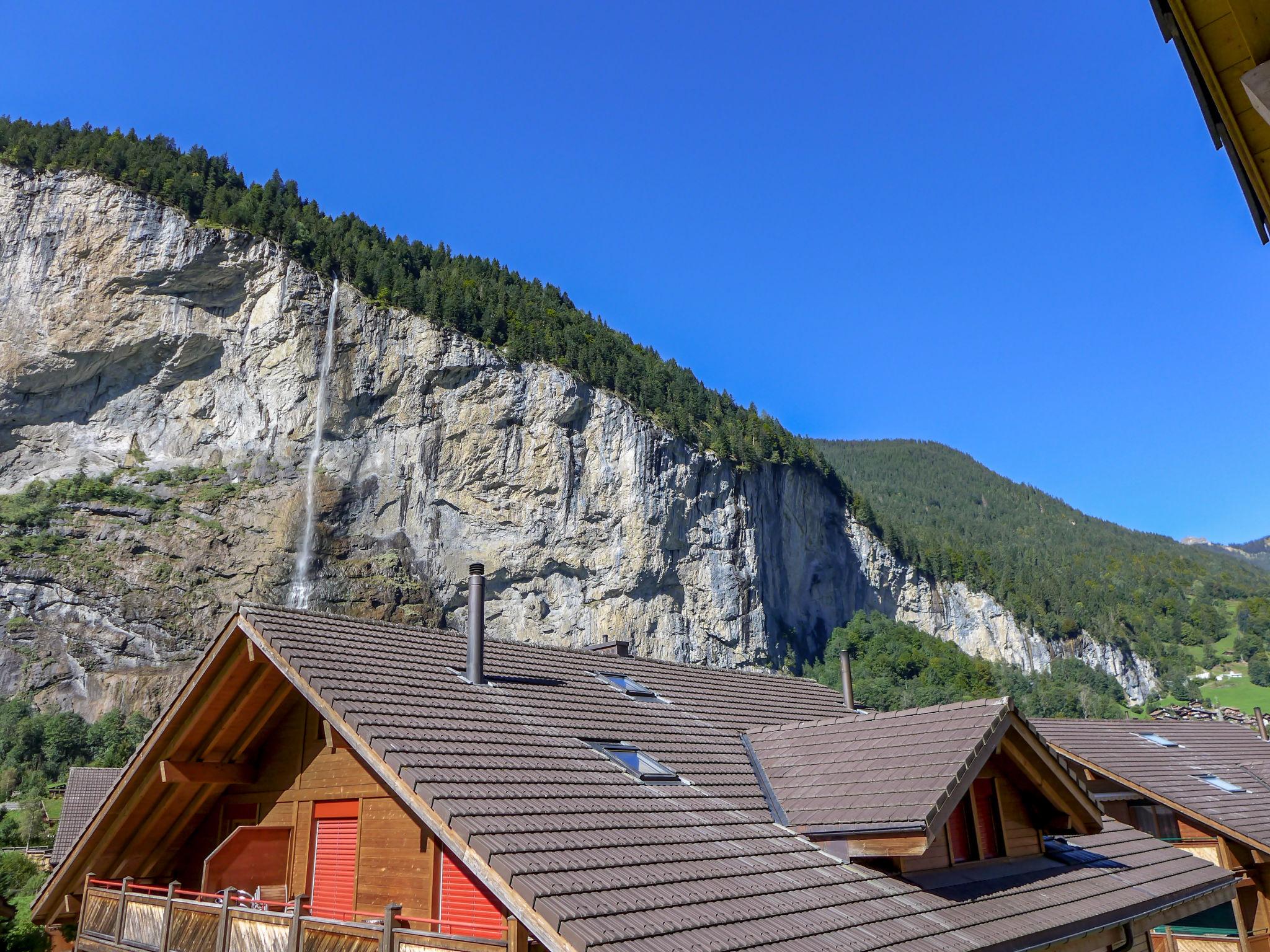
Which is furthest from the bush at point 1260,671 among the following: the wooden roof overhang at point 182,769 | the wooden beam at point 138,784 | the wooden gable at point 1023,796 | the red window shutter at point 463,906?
the wooden beam at point 138,784

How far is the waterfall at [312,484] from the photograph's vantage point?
60.6m

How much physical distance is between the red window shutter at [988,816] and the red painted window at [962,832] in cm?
14

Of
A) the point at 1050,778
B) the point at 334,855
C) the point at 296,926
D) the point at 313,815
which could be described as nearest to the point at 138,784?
the point at 313,815

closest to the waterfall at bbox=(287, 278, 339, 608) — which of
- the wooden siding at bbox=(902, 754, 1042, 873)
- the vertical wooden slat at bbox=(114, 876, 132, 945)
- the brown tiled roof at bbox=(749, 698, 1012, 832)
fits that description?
the vertical wooden slat at bbox=(114, 876, 132, 945)

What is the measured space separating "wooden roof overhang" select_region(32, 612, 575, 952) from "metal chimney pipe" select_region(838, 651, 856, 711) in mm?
9253

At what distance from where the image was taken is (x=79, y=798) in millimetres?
23281

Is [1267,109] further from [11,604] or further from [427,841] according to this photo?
[11,604]

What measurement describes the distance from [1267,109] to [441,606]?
62181 mm

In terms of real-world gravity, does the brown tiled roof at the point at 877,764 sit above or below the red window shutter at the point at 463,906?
above

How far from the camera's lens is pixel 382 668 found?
8.55 m

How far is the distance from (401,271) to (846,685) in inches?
2677

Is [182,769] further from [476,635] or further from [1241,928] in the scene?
[1241,928]

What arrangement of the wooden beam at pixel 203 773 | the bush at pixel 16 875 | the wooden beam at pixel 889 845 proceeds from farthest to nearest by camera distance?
the bush at pixel 16 875
the wooden beam at pixel 203 773
the wooden beam at pixel 889 845

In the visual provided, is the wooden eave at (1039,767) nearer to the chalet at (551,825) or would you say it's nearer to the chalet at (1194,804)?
the chalet at (551,825)
